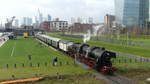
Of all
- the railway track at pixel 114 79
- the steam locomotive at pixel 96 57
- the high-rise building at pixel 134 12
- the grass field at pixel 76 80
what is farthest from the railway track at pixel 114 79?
the high-rise building at pixel 134 12

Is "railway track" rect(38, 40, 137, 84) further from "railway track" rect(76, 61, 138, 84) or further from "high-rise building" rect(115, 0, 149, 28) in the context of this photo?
"high-rise building" rect(115, 0, 149, 28)

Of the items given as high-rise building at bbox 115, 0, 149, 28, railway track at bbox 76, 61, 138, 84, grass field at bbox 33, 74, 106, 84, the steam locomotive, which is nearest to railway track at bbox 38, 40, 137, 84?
railway track at bbox 76, 61, 138, 84

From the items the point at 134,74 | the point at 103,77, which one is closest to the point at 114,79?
the point at 103,77

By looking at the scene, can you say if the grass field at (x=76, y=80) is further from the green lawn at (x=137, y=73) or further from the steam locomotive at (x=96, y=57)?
the green lawn at (x=137, y=73)

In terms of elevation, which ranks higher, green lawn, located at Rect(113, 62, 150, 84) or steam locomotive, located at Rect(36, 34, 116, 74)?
steam locomotive, located at Rect(36, 34, 116, 74)

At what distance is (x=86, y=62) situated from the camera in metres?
41.4

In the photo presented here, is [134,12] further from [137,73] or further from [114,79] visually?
[114,79]

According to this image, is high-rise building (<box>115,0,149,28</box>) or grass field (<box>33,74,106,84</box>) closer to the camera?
grass field (<box>33,74,106,84</box>)

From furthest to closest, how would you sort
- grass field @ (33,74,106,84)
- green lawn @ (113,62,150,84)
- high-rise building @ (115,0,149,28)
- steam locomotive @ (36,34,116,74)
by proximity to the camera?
high-rise building @ (115,0,149,28)
steam locomotive @ (36,34,116,74)
green lawn @ (113,62,150,84)
grass field @ (33,74,106,84)

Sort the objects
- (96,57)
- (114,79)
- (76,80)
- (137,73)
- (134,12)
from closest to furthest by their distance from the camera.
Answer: (76,80)
(114,79)
(137,73)
(96,57)
(134,12)

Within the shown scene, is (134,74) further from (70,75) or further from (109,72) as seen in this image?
(70,75)

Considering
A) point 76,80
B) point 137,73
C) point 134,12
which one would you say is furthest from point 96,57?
point 134,12

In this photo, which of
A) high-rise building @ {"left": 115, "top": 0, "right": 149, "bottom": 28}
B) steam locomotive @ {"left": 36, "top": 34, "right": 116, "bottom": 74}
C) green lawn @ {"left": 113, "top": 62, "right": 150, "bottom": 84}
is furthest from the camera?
high-rise building @ {"left": 115, "top": 0, "right": 149, "bottom": 28}

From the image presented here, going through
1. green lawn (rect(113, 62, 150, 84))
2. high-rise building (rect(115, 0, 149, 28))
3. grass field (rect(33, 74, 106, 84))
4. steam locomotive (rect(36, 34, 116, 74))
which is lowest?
green lawn (rect(113, 62, 150, 84))
